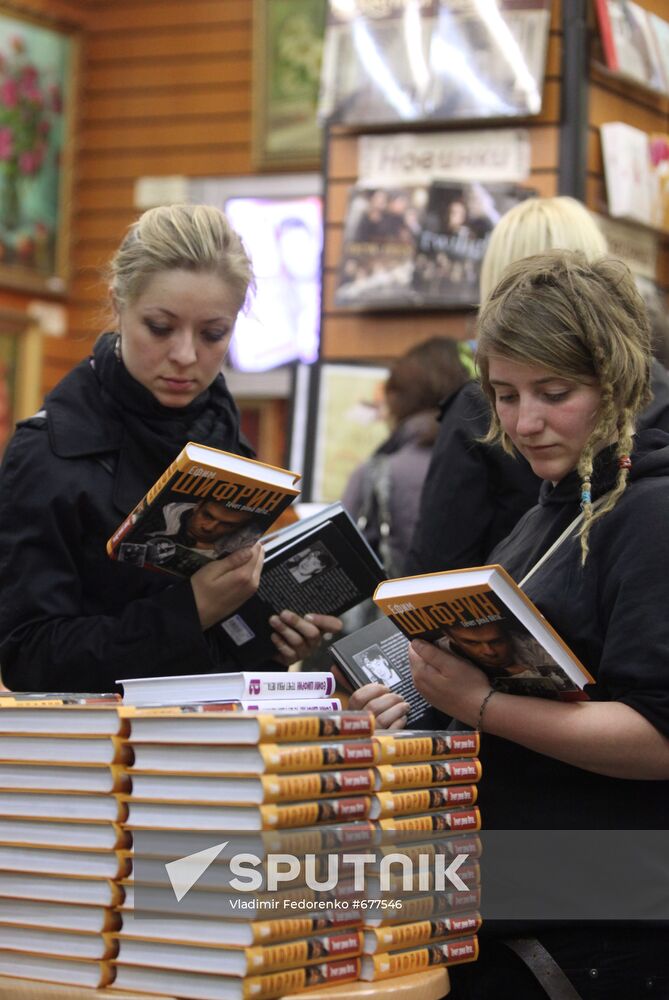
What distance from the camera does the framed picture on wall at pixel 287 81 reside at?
8289 mm

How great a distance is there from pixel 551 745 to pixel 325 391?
2.82m

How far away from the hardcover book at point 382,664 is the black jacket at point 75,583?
20 centimetres

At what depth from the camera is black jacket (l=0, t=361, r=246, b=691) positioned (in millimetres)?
1858

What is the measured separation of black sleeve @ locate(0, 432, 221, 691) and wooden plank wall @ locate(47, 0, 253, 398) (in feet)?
22.8

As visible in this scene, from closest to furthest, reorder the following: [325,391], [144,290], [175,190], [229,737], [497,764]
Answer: [229,737] < [497,764] < [144,290] < [325,391] < [175,190]

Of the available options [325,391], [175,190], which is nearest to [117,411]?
[325,391]

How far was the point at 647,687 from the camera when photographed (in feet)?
4.91

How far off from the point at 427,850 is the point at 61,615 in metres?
0.64

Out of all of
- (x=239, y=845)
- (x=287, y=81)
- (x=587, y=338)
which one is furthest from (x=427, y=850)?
(x=287, y=81)

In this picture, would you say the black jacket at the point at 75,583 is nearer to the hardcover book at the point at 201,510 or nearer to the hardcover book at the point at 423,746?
the hardcover book at the point at 201,510

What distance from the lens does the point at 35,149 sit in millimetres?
8672

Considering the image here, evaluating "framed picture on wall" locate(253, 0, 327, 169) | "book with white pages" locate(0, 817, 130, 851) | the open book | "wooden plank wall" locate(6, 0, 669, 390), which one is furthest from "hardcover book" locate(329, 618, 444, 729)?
"framed picture on wall" locate(253, 0, 327, 169)

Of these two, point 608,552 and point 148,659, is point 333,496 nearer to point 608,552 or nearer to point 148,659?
point 148,659

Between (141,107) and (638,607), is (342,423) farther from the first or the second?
(141,107)
